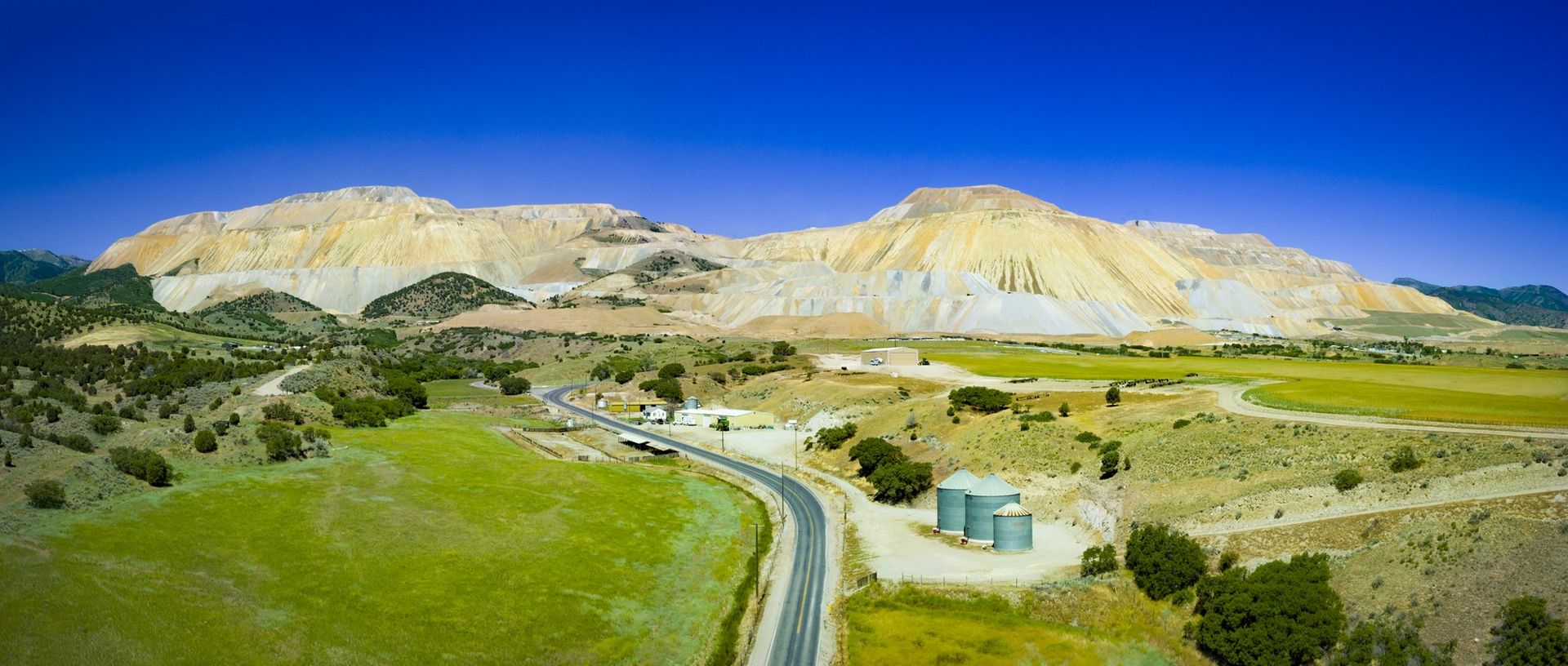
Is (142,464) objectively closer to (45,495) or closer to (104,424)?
(45,495)

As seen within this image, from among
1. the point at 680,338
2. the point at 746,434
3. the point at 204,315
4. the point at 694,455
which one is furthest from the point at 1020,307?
the point at 204,315

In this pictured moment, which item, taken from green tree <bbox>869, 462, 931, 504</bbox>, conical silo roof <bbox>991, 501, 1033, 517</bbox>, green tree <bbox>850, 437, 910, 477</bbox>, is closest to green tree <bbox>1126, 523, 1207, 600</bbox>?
conical silo roof <bbox>991, 501, 1033, 517</bbox>

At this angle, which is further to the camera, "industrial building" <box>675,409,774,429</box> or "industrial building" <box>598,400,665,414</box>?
"industrial building" <box>598,400,665,414</box>

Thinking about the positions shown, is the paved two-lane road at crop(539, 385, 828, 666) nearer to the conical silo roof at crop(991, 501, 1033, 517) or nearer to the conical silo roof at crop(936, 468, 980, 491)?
the conical silo roof at crop(936, 468, 980, 491)

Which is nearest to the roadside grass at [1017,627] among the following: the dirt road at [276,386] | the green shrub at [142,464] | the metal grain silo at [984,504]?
the metal grain silo at [984,504]

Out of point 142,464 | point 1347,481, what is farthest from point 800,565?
point 142,464

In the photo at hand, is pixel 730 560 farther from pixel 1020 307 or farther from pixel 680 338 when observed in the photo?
pixel 1020 307
